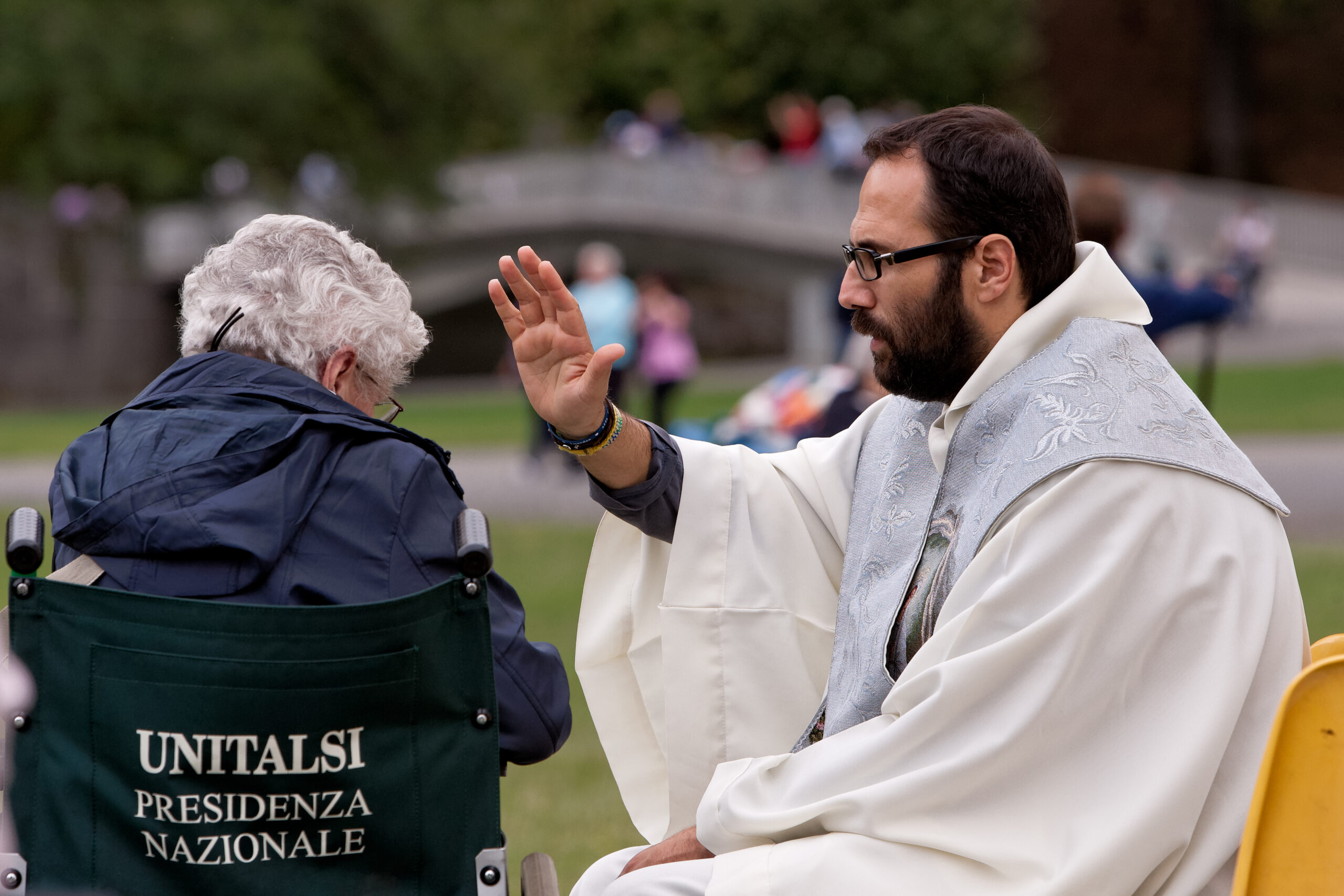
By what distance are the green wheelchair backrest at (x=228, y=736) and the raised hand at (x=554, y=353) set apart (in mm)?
673

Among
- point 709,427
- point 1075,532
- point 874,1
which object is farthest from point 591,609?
point 874,1

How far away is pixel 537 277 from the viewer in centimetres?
278

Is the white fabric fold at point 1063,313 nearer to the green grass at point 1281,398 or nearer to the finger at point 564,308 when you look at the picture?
the finger at point 564,308

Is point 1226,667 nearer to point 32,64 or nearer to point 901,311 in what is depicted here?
point 901,311

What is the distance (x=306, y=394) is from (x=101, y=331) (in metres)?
25.8

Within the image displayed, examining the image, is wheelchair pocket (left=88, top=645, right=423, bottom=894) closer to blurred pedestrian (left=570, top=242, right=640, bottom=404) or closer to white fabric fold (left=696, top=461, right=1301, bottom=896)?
white fabric fold (left=696, top=461, right=1301, bottom=896)

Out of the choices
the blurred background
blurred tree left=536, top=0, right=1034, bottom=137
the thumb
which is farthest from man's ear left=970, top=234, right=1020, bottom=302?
blurred tree left=536, top=0, right=1034, bottom=137

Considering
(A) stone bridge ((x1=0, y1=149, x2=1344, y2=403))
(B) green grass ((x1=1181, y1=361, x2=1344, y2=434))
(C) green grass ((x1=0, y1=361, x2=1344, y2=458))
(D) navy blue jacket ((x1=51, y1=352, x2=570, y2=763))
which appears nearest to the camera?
(D) navy blue jacket ((x1=51, y1=352, x2=570, y2=763))

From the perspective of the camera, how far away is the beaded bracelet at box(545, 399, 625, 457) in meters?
2.85

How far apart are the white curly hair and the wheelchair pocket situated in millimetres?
602

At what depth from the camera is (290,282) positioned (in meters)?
2.54

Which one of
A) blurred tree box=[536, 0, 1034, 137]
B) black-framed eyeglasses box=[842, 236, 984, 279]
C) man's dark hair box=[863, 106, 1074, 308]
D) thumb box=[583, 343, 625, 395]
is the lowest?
thumb box=[583, 343, 625, 395]

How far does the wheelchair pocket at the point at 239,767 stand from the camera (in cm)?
214

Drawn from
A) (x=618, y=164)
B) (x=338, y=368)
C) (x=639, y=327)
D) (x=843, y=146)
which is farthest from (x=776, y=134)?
(x=338, y=368)
